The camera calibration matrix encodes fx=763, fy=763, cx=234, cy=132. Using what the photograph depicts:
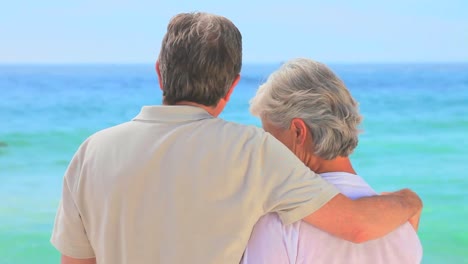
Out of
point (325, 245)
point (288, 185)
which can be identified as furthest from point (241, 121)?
point (288, 185)

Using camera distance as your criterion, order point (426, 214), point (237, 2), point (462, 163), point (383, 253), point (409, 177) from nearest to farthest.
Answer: point (383, 253) < point (426, 214) < point (409, 177) < point (462, 163) < point (237, 2)

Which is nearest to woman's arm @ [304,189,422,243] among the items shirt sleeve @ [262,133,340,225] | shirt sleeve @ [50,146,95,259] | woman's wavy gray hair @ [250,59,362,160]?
shirt sleeve @ [262,133,340,225]

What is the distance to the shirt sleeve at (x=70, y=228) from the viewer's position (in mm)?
1541

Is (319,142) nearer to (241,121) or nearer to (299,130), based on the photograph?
(299,130)

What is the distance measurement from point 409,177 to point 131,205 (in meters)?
9.55

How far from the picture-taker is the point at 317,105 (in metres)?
1.66

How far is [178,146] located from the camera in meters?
1.46

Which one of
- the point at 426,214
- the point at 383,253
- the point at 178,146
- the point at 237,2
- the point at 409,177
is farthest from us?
the point at 237,2

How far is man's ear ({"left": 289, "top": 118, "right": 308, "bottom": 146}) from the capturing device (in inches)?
66.0

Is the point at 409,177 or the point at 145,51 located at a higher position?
the point at 409,177

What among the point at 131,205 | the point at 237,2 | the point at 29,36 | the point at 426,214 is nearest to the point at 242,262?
the point at 131,205

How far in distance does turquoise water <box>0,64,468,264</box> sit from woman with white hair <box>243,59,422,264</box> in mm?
668

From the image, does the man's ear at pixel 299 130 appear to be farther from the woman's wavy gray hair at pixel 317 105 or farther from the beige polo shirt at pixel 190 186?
the beige polo shirt at pixel 190 186

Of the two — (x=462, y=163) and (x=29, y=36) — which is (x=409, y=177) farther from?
(x=29, y=36)
